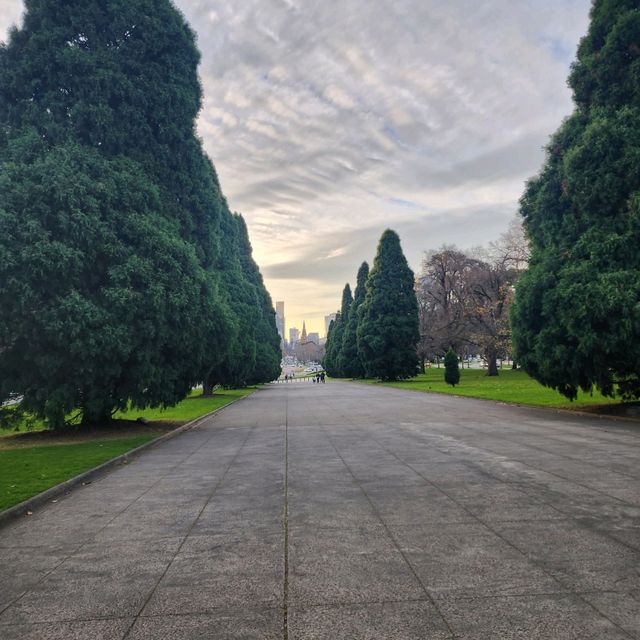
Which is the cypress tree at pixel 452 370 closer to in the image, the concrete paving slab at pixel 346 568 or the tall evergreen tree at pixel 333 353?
the concrete paving slab at pixel 346 568

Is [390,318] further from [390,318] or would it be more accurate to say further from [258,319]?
[258,319]

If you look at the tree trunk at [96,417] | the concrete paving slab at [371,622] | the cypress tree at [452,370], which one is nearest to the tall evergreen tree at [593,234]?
the concrete paving slab at [371,622]

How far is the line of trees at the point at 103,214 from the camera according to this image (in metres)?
12.2

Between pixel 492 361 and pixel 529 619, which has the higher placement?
pixel 492 361

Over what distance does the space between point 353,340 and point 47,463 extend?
175 ft

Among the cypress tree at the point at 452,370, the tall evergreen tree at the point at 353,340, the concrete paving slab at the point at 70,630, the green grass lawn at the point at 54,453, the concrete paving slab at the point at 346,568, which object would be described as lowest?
the green grass lawn at the point at 54,453

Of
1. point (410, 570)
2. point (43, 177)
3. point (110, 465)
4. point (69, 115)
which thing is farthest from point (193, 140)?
point (410, 570)

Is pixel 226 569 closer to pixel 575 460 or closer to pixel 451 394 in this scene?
pixel 575 460

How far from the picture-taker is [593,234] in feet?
47.5

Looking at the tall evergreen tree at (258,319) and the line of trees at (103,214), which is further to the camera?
the tall evergreen tree at (258,319)

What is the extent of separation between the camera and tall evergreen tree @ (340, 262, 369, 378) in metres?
61.2

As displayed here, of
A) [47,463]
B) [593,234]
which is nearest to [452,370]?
[593,234]

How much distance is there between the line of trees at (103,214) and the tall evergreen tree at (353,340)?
44.6 metres

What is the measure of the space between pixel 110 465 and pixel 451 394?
2113 cm
